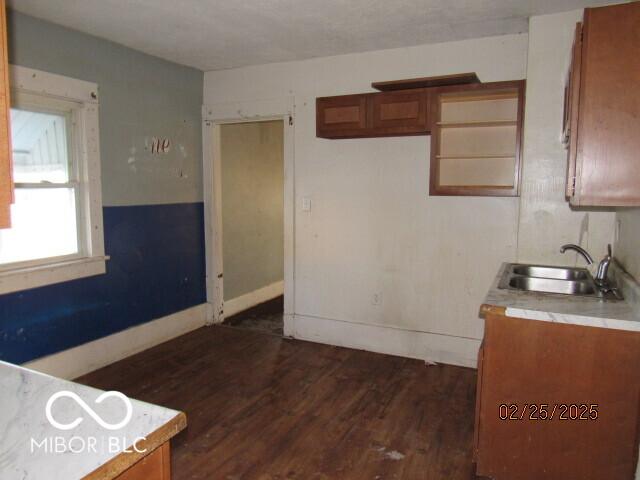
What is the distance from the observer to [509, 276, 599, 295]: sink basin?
97.2 inches

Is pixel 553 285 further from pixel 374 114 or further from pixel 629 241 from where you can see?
pixel 374 114

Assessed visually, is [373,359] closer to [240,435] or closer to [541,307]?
[240,435]

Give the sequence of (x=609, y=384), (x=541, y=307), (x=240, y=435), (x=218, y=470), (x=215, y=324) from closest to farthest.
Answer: (x=609, y=384) < (x=541, y=307) < (x=218, y=470) < (x=240, y=435) < (x=215, y=324)

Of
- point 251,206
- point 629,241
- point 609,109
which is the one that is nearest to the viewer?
point 609,109

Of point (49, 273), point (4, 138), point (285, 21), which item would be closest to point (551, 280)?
point (285, 21)

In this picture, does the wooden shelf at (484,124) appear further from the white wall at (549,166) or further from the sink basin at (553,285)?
the sink basin at (553,285)

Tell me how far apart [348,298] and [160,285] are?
163cm

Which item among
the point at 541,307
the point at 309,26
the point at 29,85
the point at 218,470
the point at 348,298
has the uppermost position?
the point at 309,26

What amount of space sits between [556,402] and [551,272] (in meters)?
1.10

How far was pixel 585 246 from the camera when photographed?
2854 millimetres

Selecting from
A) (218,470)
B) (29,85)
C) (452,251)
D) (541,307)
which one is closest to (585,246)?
(452,251)

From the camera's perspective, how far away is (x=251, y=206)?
5078 millimetres

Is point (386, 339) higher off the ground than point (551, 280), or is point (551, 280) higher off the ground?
point (551, 280)

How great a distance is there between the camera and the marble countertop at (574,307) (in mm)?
1808
